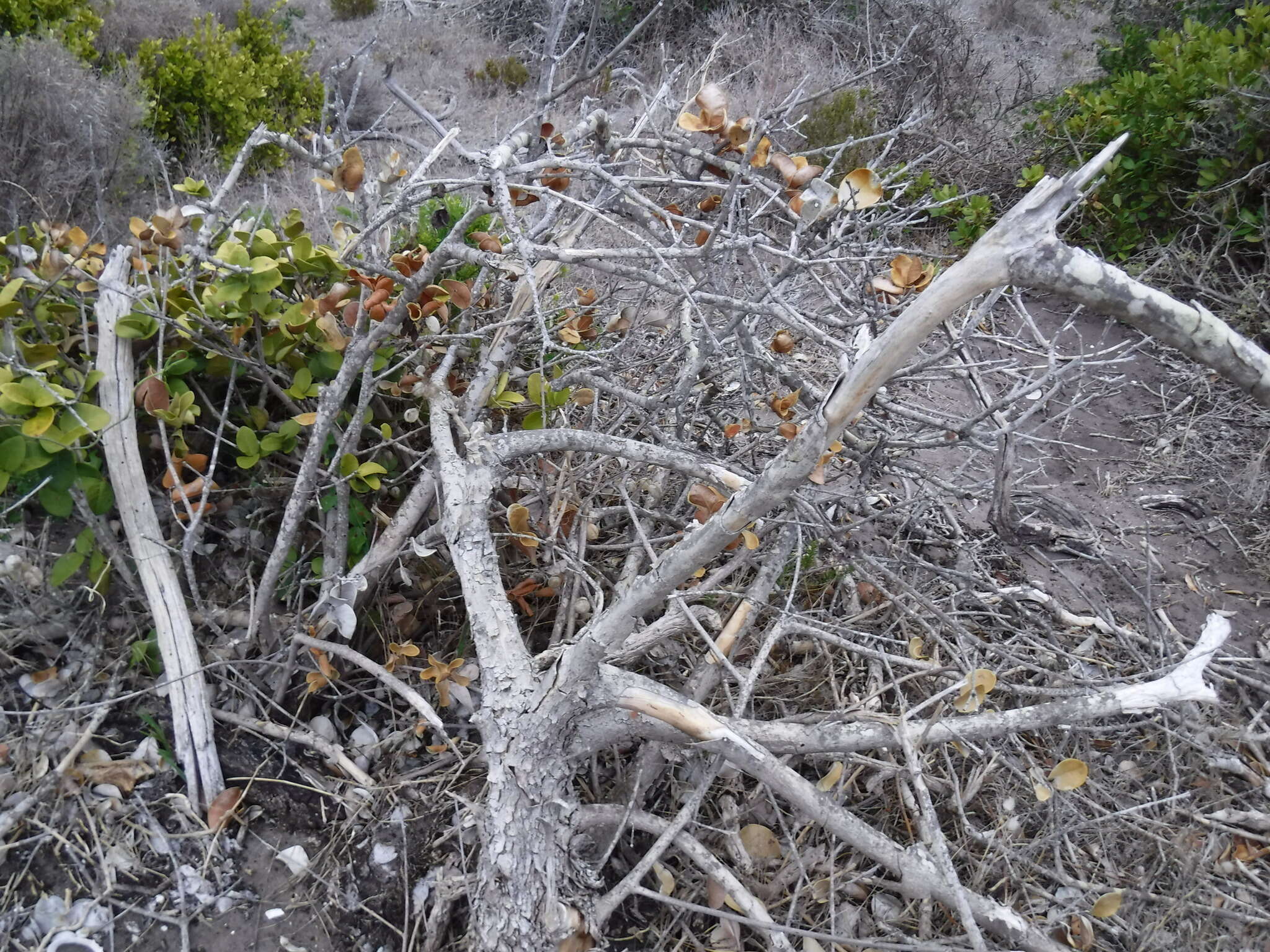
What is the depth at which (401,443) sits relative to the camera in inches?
76.9

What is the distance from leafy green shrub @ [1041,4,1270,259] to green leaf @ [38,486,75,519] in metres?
4.47

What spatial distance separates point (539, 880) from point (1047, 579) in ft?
5.95

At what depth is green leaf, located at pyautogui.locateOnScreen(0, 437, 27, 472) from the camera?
1.42m

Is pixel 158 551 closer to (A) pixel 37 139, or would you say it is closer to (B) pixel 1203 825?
(B) pixel 1203 825

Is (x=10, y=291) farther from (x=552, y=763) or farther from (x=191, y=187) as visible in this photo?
(x=552, y=763)

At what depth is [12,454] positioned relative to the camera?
4.67ft

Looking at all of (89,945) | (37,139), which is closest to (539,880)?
(89,945)

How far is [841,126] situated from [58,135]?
15.0 ft

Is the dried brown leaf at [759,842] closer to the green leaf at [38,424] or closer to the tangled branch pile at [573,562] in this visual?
the tangled branch pile at [573,562]

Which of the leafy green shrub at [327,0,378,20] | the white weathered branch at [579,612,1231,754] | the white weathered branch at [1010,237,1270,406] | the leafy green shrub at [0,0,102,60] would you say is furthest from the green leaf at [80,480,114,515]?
the leafy green shrub at [327,0,378,20]

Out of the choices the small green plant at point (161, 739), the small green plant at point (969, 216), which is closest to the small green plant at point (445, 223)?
the small green plant at point (161, 739)

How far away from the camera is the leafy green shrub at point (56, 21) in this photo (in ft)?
15.0

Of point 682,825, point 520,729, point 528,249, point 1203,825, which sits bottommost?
point 1203,825

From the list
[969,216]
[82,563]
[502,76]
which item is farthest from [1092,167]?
[502,76]
